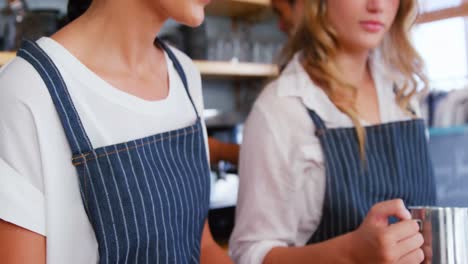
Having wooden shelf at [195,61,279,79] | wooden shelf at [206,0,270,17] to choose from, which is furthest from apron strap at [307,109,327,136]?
wooden shelf at [206,0,270,17]

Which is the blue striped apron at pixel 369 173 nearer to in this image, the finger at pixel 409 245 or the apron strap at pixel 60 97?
the finger at pixel 409 245

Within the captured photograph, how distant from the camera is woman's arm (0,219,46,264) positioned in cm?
52

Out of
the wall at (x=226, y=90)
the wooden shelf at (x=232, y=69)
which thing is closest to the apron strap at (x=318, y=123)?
the wooden shelf at (x=232, y=69)

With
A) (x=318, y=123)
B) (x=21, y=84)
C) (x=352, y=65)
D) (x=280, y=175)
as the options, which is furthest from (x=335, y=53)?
(x=21, y=84)

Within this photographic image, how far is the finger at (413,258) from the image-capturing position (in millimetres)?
572

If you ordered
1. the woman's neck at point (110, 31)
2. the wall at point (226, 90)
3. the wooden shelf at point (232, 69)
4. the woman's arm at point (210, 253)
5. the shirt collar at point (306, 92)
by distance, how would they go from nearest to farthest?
the woman's neck at point (110, 31), the woman's arm at point (210, 253), the shirt collar at point (306, 92), the wooden shelf at point (232, 69), the wall at point (226, 90)

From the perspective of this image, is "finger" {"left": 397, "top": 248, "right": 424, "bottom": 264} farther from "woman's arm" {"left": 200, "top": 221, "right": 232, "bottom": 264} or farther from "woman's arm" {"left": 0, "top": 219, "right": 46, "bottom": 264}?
"woman's arm" {"left": 0, "top": 219, "right": 46, "bottom": 264}

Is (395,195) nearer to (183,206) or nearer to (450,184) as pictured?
(450,184)

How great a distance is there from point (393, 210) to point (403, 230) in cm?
4

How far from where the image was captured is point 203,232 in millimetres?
833

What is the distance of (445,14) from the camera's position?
0.97m

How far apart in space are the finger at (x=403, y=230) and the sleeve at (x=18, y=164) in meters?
0.47

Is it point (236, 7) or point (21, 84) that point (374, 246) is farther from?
point (236, 7)

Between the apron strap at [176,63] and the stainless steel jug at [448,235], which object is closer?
the stainless steel jug at [448,235]
